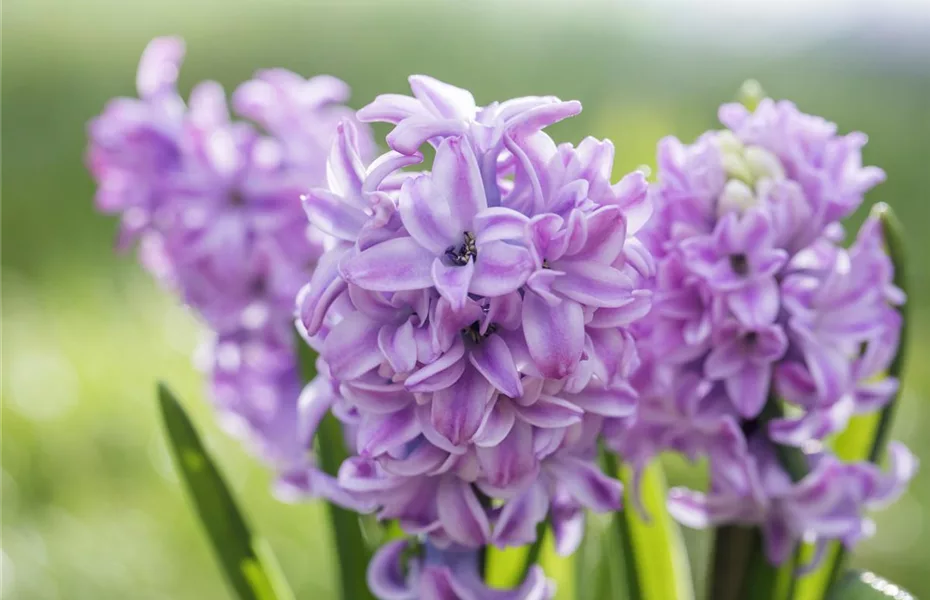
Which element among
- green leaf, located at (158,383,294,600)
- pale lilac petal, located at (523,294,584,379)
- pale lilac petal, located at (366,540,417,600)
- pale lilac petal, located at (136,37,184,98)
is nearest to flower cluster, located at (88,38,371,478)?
pale lilac petal, located at (136,37,184,98)

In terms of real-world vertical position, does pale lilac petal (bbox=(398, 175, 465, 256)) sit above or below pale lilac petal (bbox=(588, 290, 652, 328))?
above

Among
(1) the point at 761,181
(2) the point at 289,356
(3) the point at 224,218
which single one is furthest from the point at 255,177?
(1) the point at 761,181

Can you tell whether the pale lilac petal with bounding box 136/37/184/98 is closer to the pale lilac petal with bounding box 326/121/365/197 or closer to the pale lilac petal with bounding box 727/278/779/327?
the pale lilac petal with bounding box 326/121/365/197

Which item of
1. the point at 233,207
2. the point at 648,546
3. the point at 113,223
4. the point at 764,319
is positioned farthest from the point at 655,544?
the point at 113,223

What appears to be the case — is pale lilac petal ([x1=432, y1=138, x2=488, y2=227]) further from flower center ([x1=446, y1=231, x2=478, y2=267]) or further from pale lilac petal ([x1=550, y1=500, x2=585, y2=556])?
pale lilac petal ([x1=550, y1=500, x2=585, y2=556])

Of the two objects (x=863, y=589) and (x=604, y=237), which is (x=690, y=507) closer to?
(x=863, y=589)

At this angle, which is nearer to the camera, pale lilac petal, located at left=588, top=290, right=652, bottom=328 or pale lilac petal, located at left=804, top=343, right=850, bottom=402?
pale lilac petal, located at left=588, top=290, right=652, bottom=328

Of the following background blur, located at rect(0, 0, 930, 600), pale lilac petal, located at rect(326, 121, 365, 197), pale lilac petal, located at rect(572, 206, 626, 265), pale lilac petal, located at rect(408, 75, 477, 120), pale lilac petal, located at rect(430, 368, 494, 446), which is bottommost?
background blur, located at rect(0, 0, 930, 600)

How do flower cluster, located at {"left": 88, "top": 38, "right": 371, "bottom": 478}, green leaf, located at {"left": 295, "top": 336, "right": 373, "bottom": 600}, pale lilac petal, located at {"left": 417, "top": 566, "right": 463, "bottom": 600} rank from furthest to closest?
flower cluster, located at {"left": 88, "top": 38, "right": 371, "bottom": 478} → green leaf, located at {"left": 295, "top": 336, "right": 373, "bottom": 600} → pale lilac petal, located at {"left": 417, "top": 566, "right": 463, "bottom": 600}

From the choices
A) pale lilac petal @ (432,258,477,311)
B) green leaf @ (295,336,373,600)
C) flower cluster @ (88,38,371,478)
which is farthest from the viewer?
flower cluster @ (88,38,371,478)
